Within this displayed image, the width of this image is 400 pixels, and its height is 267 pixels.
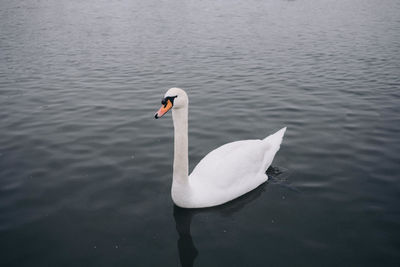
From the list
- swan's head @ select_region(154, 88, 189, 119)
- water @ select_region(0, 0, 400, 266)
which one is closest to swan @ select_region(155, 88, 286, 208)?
swan's head @ select_region(154, 88, 189, 119)

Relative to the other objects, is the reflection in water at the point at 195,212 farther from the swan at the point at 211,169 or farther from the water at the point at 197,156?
the swan at the point at 211,169

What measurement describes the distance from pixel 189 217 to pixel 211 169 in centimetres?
104

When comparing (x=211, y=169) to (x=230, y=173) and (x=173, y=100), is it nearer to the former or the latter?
(x=230, y=173)

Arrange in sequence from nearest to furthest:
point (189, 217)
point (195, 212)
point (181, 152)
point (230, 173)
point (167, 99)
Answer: point (167, 99) → point (181, 152) → point (189, 217) → point (195, 212) → point (230, 173)

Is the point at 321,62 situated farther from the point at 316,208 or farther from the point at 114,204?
the point at 114,204

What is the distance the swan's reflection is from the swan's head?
208 cm

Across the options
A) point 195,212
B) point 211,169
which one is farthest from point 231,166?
point 195,212

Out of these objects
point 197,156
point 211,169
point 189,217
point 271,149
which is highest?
point 211,169

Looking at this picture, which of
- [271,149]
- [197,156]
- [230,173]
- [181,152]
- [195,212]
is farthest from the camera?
[197,156]

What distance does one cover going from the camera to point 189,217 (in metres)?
6.35

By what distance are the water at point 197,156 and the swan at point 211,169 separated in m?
0.29

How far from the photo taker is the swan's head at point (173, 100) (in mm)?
5648

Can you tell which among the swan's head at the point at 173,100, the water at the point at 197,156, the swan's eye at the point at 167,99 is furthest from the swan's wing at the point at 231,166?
the swan's eye at the point at 167,99

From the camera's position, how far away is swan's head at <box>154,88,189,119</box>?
565 centimetres
